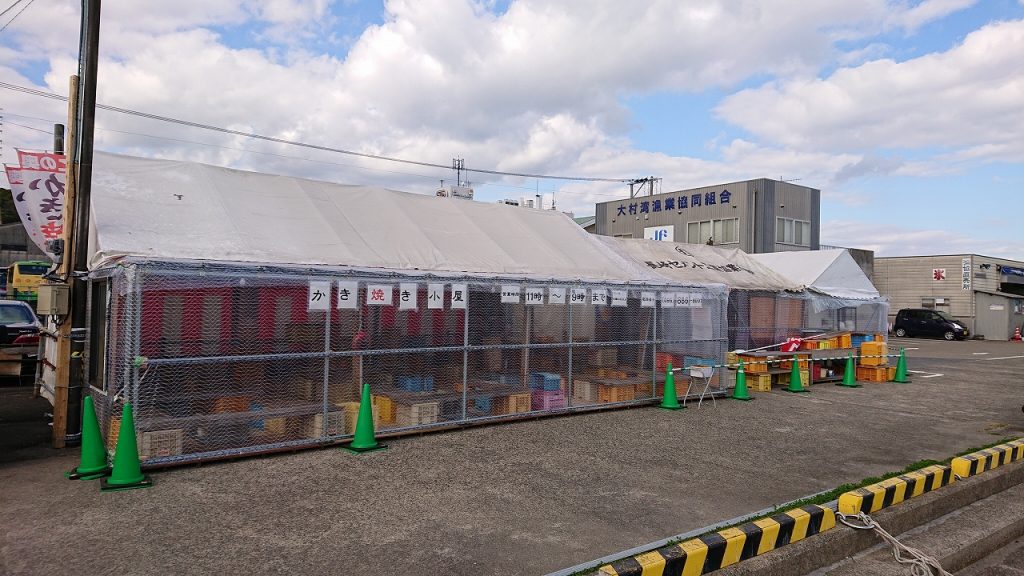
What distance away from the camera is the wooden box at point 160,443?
22.3ft

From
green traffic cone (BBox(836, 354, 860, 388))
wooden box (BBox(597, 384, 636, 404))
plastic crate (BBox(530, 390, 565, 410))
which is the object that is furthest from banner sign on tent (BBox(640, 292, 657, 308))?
green traffic cone (BBox(836, 354, 860, 388))

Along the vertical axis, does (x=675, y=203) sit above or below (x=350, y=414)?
above

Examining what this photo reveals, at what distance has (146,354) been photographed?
297 inches

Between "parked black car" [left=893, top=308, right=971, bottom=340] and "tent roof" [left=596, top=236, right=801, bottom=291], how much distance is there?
23864 mm

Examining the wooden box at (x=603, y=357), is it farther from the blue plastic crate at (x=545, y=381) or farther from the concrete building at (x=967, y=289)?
the concrete building at (x=967, y=289)

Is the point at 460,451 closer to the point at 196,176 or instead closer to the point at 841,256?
the point at 196,176

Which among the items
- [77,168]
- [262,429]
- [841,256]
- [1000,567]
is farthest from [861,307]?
[77,168]

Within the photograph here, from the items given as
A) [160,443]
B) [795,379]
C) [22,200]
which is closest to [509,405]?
[160,443]

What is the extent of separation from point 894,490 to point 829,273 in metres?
13.8

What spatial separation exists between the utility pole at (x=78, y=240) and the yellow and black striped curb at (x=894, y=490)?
28.2ft

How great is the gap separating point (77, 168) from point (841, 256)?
1892 cm

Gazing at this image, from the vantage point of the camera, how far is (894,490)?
6.11m

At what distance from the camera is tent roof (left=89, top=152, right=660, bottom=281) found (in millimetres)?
8430

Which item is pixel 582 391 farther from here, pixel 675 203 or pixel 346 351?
pixel 675 203
